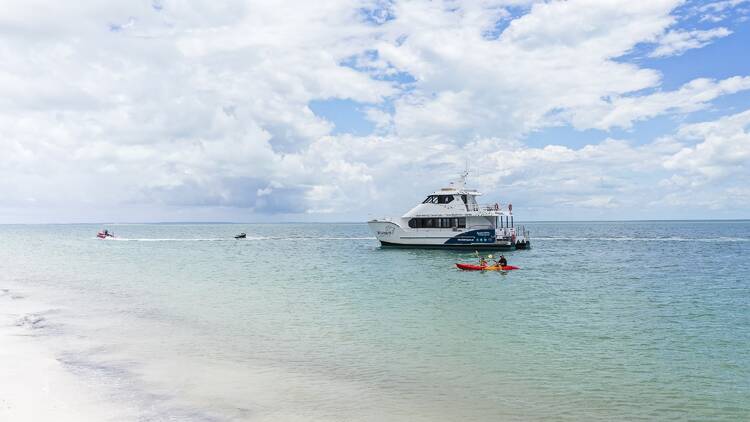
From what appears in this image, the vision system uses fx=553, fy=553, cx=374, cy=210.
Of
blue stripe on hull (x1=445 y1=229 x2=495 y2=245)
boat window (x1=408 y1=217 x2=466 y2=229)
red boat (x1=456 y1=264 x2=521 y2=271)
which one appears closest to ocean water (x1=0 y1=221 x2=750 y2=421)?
red boat (x1=456 y1=264 x2=521 y2=271)

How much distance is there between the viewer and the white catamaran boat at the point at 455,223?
196 feet

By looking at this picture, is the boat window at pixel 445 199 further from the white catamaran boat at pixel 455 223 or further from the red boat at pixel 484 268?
the red boat at pixel 484 268

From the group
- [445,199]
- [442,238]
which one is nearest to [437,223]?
[442,238]

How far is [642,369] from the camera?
632 inches

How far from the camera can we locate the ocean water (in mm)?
13008

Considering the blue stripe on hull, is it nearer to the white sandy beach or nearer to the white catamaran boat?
the white catamaran boat

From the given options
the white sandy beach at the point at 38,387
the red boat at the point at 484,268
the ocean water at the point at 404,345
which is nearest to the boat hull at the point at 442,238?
the red boat at the point at 484,268

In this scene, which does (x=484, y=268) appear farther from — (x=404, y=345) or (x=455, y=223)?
(x=404, y=345)

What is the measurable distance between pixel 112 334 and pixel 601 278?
1289 inches

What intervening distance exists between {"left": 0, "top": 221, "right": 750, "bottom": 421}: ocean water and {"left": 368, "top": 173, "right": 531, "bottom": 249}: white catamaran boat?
20127mm

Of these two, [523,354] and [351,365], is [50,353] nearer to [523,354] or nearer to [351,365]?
[351,365]

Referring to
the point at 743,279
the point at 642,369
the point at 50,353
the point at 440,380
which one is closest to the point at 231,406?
the point at 440,380

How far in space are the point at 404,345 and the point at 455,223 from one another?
42157mm

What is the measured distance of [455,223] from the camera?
199ft
